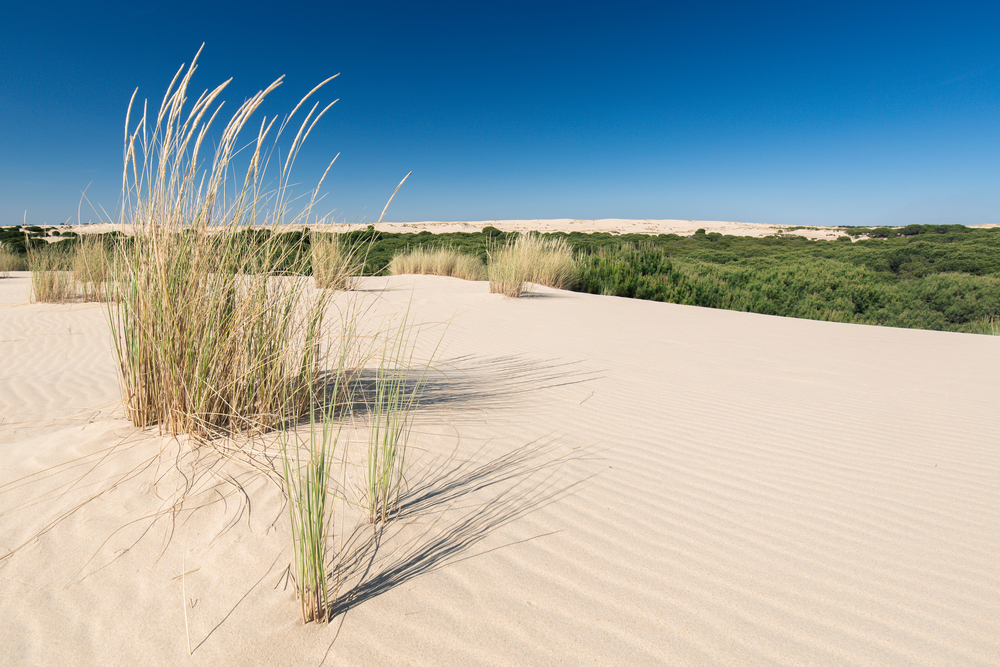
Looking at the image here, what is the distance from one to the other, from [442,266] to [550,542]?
11171mm

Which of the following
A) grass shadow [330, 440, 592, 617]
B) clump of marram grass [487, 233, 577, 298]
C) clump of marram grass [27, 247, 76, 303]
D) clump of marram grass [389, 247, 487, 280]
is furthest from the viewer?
clump of marram grass [389, 247, 487, 280]

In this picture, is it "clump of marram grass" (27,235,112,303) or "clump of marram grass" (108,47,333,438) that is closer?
"clump of marram grass" (108,47,333,438)

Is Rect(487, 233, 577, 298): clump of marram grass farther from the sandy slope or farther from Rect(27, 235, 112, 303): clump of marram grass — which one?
Rect(27, 235, 112, 303): clump of marram grass

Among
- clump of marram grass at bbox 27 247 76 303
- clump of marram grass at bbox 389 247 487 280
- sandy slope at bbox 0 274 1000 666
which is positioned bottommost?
sandy slope at bbox 0 274 1000 666

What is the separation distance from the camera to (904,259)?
1642 centimetres

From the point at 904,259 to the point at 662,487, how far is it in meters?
19.4

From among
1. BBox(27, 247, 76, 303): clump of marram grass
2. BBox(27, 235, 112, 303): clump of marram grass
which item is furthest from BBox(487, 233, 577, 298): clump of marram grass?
BBox(27, 247, 76, 303): clump of marram grass

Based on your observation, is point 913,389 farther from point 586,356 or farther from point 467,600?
point 467,600

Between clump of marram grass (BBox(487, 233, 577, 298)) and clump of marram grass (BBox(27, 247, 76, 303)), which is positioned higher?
clump of marram grass (BBox(487, 233, 577, 298))

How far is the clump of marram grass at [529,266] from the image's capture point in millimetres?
8523

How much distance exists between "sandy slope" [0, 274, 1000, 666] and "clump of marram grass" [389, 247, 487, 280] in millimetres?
9116

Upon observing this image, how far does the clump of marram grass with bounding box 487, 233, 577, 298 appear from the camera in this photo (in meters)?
8.52

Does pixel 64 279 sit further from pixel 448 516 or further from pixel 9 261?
pixel 9 261

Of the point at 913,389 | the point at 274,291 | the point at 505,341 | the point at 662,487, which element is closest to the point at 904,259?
the point at 913,389
